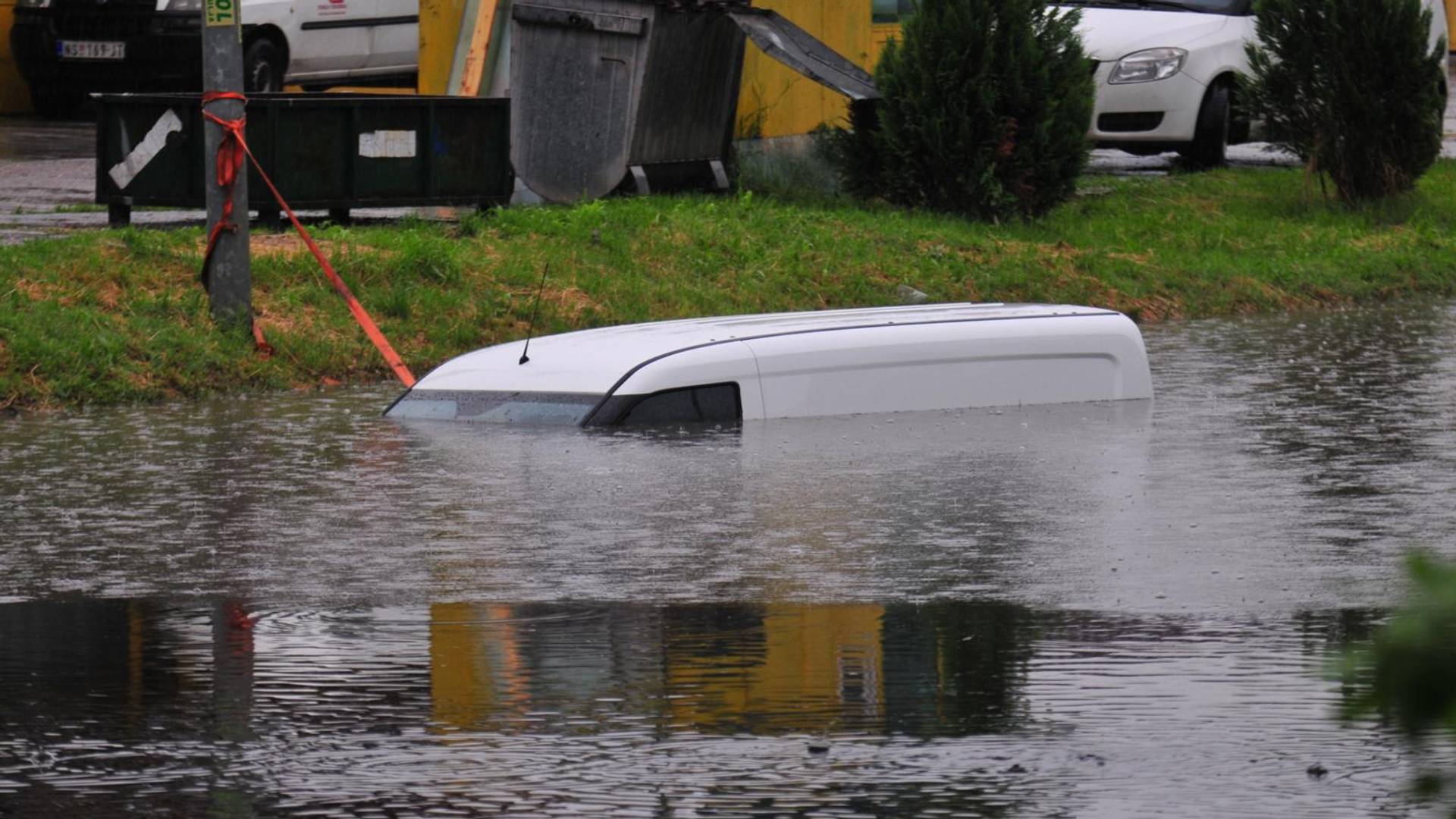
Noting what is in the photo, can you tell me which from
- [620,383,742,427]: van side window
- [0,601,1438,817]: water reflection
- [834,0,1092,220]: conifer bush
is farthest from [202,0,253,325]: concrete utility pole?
[834,0,1092,220]: conifer bush

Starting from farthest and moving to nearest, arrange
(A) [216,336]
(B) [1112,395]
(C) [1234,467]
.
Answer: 1. (A) [216,336]
2. (B) [1112,395]
3. (C) [1234,467]

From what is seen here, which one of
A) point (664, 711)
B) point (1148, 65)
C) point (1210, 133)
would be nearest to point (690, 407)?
point (664, 711)

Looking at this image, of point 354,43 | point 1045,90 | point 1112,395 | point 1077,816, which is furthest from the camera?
point 354,43

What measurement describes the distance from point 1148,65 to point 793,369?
12.2 metres

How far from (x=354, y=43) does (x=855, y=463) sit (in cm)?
1608

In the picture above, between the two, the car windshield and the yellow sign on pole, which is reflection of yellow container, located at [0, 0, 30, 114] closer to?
the car windshield

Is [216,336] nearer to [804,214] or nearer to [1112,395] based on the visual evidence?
[1112,395]

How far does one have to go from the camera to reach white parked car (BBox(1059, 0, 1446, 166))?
22.2 meters

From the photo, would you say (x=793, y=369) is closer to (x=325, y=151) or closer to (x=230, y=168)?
(x=230, y=168)

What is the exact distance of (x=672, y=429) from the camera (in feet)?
34.8

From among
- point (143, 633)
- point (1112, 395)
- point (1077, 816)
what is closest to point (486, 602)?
point (143, 633)

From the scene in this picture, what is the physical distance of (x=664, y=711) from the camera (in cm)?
555

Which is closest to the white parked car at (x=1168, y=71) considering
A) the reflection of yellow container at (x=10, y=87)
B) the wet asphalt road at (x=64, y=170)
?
the wet asphalt road at (x=64, y=170)

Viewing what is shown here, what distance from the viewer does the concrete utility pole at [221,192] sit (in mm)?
12570
